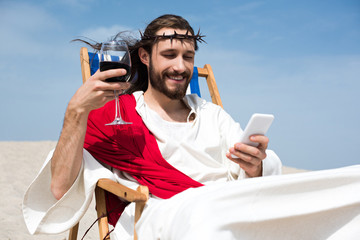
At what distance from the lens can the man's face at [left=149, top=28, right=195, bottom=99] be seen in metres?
2.77

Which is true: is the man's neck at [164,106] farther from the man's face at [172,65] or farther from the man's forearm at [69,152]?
the man's forearm at [69,152]

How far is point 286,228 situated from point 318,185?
0.32 m

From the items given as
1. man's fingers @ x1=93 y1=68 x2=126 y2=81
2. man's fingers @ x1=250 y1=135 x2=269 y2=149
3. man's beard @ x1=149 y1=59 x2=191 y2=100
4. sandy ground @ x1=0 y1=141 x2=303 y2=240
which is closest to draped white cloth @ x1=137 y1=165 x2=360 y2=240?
man's fingers @ x1=250 y1=135 x2=269 y2=149

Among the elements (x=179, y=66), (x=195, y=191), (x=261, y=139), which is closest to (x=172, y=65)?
(x=179, y=66)

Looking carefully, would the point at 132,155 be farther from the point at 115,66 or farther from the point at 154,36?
the point at 154,36

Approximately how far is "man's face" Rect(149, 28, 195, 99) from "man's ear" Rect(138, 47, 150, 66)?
→ 0.63ft

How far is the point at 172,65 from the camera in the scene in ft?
9.07

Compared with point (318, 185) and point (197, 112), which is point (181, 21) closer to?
point (197, 112)

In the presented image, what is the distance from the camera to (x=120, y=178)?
2516mm

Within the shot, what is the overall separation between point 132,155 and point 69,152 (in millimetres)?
466

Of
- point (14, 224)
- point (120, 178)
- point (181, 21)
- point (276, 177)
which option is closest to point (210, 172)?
point (120, 178)

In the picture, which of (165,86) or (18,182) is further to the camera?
(18,182)

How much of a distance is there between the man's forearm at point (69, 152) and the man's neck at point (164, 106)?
2.77ft

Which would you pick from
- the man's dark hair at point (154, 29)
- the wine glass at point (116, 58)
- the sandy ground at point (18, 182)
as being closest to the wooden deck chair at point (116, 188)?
the man's dark hair at point (154, 29)
